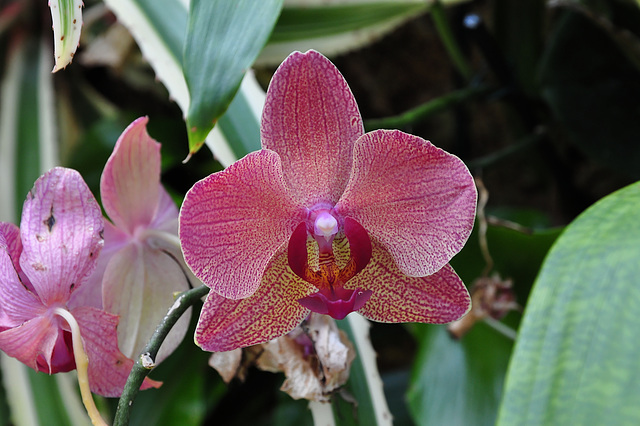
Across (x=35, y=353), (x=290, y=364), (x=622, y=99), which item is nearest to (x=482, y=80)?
(x=622, y=99)

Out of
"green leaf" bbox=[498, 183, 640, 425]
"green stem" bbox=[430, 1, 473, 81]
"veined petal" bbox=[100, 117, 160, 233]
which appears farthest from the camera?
"green stem" bbox=[430, 1, 473, 81]

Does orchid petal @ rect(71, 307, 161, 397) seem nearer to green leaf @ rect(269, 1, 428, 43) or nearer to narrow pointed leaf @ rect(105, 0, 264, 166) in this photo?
narrow pointed leaf @ rect(105, 0, 264, 166)

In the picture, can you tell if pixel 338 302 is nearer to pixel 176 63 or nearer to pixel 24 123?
pixel 176 63

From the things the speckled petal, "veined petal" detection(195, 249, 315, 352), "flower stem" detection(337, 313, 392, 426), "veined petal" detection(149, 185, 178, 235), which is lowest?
"flower stem" detection(337, 313, 392, 426)

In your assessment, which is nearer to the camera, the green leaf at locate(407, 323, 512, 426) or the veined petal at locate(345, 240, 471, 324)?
the veined petal at locate(345, 240, 471, 324)

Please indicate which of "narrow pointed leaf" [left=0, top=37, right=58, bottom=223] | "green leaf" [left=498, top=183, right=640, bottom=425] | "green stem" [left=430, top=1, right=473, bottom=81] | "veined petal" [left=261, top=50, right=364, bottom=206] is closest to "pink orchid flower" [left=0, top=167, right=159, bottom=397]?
"veined petal" [left=261, top=50, right=364, bottom=206]

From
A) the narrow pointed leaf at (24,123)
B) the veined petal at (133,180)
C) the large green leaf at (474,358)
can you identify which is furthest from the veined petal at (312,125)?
the narrow pointed leaf at (24,123)

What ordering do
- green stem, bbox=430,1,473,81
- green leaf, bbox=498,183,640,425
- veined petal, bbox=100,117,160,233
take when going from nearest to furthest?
1. green leaf, bbox=498,183,640,425
2. veined petal, bbox=100,117,160,233
3. green stem, bbox=430,1,473,81
